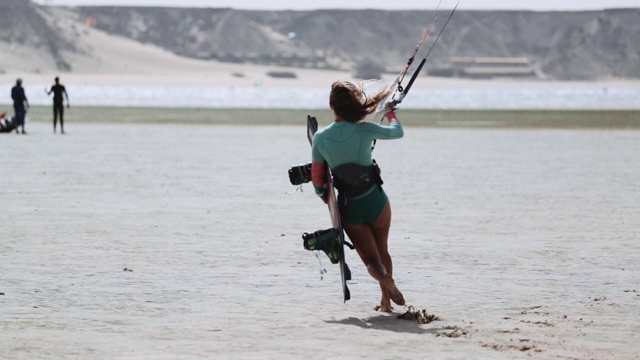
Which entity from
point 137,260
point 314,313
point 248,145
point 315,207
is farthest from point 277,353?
point 248,145

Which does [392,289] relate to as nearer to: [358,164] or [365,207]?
[365,207]

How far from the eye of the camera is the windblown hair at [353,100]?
27.7 feet

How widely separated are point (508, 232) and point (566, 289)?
3.82m

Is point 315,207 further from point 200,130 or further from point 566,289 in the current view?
point 200,130

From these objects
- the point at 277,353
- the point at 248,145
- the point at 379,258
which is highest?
the point at 248,145

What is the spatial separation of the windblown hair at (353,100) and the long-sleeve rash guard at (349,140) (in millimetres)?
59

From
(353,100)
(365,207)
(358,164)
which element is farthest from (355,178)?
(353,100)

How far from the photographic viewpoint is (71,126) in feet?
143

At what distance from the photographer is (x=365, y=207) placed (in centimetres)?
853

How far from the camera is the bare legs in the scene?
27.7ft

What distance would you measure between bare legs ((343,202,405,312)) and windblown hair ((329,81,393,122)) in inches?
25.7

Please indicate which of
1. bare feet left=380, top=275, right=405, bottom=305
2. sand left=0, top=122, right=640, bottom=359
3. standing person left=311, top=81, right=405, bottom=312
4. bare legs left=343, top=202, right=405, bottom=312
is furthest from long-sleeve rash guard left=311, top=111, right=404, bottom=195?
sand left=0, top=122, right=640, bottom=359

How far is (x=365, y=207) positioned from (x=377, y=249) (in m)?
0.33

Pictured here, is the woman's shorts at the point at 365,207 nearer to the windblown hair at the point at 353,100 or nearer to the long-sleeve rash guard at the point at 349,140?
the long-sleeve rash guard at the point at 349,140
